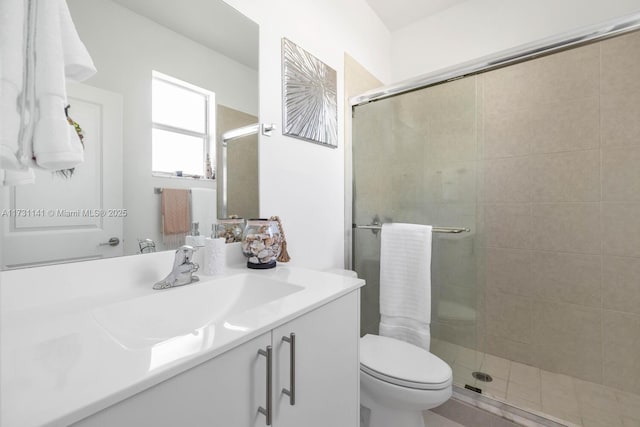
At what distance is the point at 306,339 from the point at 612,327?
6.33 feet

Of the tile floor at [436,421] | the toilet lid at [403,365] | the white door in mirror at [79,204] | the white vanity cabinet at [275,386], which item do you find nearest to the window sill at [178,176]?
the white door in mirror at [79,204]

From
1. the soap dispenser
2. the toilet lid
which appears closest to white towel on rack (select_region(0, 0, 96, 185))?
the soap dispenser

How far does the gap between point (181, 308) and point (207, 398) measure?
0.36 m

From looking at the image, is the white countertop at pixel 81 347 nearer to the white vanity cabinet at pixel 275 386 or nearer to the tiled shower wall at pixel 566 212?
the white vanity cabinet at pixel 275 386

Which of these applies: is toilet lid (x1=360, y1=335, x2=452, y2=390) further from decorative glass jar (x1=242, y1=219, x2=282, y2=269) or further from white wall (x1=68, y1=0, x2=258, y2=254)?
white wall (x1=68, y1=0, x2=258, y2=254)

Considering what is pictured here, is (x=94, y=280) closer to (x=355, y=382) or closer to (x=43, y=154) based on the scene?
(x=43, y=154)

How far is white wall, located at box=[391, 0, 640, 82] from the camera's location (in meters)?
1.64

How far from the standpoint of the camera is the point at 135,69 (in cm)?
88

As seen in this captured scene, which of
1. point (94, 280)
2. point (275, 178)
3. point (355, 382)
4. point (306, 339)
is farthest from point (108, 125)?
point (355, 382)

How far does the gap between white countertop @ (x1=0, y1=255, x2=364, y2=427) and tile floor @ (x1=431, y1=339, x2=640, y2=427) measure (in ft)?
3.56

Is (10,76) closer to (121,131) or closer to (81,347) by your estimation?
(121,131)

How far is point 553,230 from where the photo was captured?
1786mm

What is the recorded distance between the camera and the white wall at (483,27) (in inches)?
64.6

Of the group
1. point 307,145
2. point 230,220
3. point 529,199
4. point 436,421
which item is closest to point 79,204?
point 230,220
